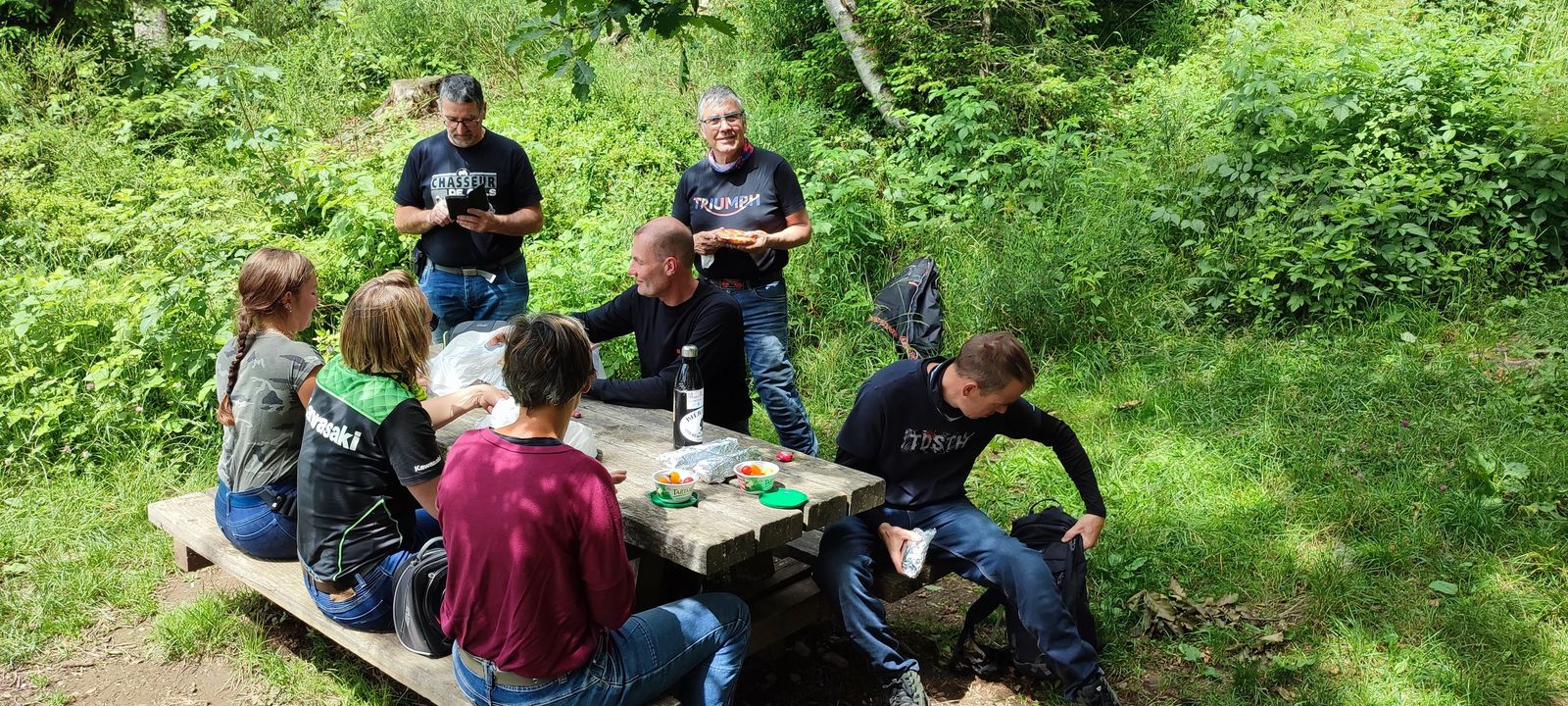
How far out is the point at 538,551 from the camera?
2578 millimetres

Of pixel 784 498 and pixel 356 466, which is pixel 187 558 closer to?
pixel 356 466

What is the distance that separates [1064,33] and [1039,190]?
2.28 metres

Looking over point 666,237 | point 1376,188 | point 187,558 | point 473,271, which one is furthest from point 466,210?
point 1376,188

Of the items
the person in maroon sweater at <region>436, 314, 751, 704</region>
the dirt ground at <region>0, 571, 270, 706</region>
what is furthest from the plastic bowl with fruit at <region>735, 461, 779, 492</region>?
the dirt ground at <region>0, 571, 270, 706</region>

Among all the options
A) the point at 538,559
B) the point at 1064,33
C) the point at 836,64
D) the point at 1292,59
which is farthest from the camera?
the point at 836,64

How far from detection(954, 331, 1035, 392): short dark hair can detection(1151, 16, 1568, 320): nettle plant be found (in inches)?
143

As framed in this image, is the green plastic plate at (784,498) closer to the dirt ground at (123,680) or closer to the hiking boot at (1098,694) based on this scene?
the hiking boot at (1098,694)

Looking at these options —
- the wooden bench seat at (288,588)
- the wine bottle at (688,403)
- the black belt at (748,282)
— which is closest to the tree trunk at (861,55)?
the black belt at (748,282)

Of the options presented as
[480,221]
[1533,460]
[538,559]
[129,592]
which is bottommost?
[129,592]

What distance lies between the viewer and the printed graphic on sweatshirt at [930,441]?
3.63m

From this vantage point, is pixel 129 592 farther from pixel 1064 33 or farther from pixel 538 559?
pixel 1064 33

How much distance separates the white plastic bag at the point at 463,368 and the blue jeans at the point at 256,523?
622mm

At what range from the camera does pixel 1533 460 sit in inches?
184

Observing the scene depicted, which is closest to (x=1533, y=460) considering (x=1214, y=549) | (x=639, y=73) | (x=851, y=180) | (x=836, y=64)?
(x=1214, y=549)
